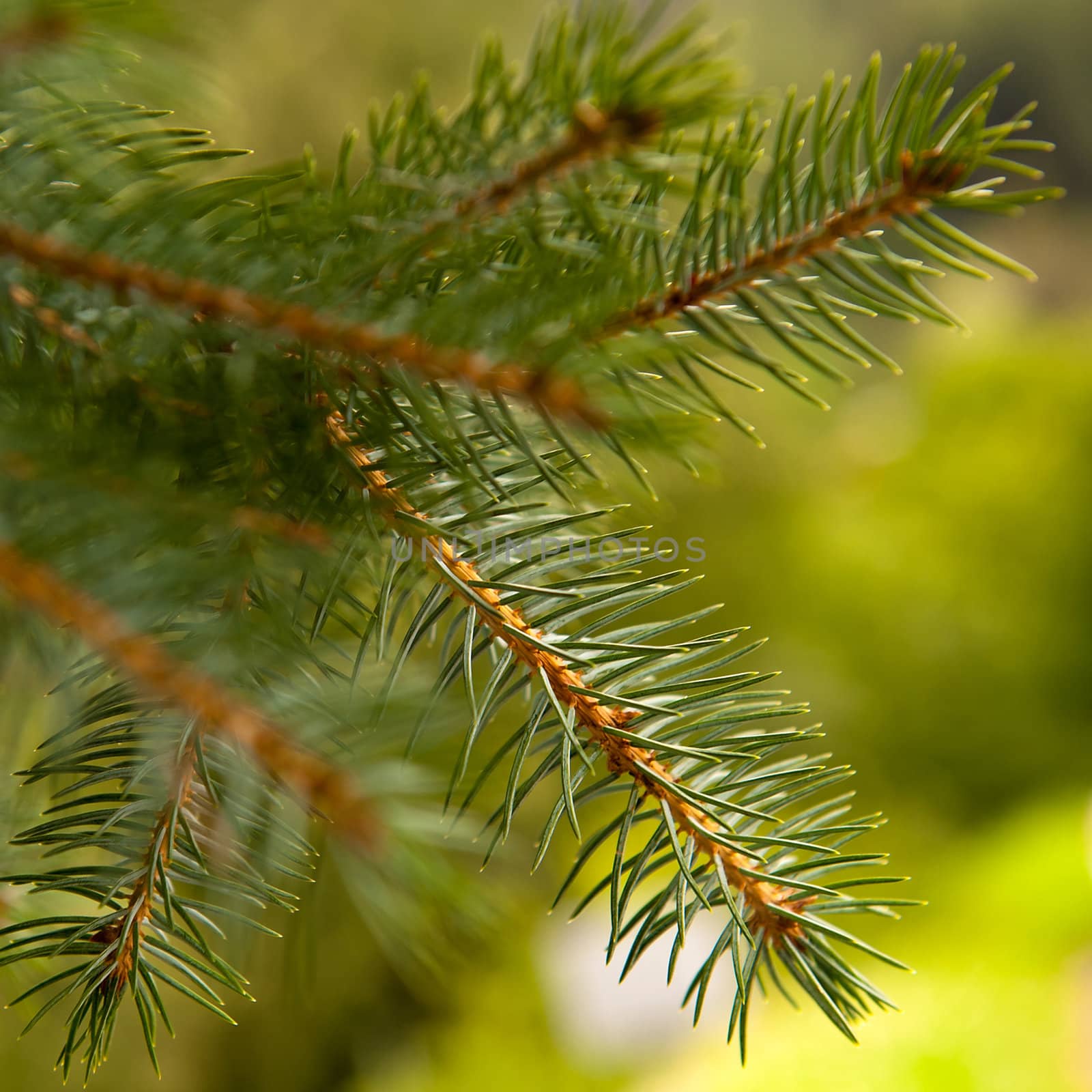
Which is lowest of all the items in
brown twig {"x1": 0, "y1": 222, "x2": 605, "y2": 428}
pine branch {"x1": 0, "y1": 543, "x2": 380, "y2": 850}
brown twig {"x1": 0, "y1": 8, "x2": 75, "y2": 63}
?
pine branch {"x1": 0, "y1": 543, "x2": 380, "y2": 850}

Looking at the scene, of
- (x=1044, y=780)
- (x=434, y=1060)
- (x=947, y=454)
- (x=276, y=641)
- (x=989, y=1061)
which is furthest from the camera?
(x=947, y=454)

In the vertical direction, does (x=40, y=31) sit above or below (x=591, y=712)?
above

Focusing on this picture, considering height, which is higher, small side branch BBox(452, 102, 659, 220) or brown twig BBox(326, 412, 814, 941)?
small side branch BBox(452, 102, 659, 220)

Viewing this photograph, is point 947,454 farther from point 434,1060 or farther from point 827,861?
point 827,861

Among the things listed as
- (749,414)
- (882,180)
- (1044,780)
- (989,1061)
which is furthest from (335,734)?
(1044,780)

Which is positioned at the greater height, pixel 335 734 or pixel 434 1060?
pixel 335 734
